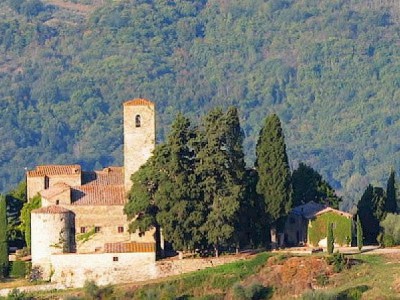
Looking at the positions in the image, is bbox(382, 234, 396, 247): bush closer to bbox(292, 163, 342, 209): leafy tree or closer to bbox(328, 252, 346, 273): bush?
bbox(292, 163, 342, 209): leafy tree

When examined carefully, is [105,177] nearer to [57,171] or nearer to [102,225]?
[57,171]

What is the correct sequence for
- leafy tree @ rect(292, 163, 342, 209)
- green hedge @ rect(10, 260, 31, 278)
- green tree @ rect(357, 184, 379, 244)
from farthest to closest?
leafy tree @ rect(292, 163, 342, 209) → green tree @ rect(357, 184, 379, 244) → green hedge @ rect(10, 260, 31, 278)

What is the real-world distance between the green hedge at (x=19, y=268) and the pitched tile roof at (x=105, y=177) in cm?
526

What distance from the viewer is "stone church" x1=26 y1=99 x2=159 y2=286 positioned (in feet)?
296

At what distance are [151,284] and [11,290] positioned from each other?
6.47 m

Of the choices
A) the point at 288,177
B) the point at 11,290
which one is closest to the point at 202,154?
the point at 288,177

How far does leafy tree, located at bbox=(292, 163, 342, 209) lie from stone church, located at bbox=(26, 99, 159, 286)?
985cm

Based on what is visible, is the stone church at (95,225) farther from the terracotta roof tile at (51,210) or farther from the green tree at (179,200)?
the green tree at (179,200)

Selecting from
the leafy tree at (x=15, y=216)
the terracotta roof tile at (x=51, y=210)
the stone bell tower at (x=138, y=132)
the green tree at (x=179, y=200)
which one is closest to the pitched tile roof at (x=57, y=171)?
the leafy tree at (x=15, y=216)

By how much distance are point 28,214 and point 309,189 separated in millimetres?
15149

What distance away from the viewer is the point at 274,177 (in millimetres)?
93250

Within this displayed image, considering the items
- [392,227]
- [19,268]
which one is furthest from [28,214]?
[392,227]

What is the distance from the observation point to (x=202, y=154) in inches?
3610

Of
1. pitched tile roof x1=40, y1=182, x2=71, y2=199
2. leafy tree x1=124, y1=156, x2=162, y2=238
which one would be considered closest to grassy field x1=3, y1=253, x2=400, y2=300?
leafy tree x1=124, y1=156, x2=162, y2=238
